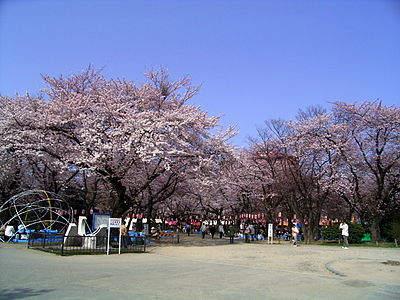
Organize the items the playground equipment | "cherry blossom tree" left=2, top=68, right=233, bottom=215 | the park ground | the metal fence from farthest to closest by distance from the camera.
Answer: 1. the playground equipment
2. "cherry blossom tree" left=2, top=68, right=233, bottom=215
3. the metal fence
4. the park ground

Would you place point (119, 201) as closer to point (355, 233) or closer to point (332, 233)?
point (332, 233)

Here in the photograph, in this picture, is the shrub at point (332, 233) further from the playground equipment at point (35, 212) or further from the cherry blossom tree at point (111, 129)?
the playground equipment at point (35, 212)

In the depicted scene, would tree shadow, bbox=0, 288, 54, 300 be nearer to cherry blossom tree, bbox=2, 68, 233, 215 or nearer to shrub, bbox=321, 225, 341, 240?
cherry blossom tree, bbox=2, 68, 233, 215

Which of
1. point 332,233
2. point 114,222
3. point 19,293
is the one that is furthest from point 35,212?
point 332,233

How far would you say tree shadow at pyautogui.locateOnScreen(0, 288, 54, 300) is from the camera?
6.74 meters

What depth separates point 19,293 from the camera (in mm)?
7004

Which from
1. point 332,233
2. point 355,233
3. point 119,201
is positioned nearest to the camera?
point 119,201

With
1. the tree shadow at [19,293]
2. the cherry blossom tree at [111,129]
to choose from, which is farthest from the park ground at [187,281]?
the cherry blossom tree at [111,129]

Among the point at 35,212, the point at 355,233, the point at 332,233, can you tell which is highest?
the point at 35,212

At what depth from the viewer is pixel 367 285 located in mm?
9180

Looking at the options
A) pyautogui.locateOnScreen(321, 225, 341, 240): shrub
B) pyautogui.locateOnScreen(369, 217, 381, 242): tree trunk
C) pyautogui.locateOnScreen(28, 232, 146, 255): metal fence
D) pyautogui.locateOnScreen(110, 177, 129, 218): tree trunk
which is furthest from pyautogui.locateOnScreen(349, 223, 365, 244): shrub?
pyautogui.locateOnScreen(110, 177, 129, 218): tree trunk

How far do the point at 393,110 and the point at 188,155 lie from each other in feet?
51.9

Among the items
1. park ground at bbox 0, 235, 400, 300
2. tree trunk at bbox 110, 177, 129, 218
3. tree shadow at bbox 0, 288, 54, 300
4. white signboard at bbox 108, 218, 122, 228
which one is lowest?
park ground at bbox 0, 235, 400, 300

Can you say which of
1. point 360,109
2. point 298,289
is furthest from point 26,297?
point 360,109
